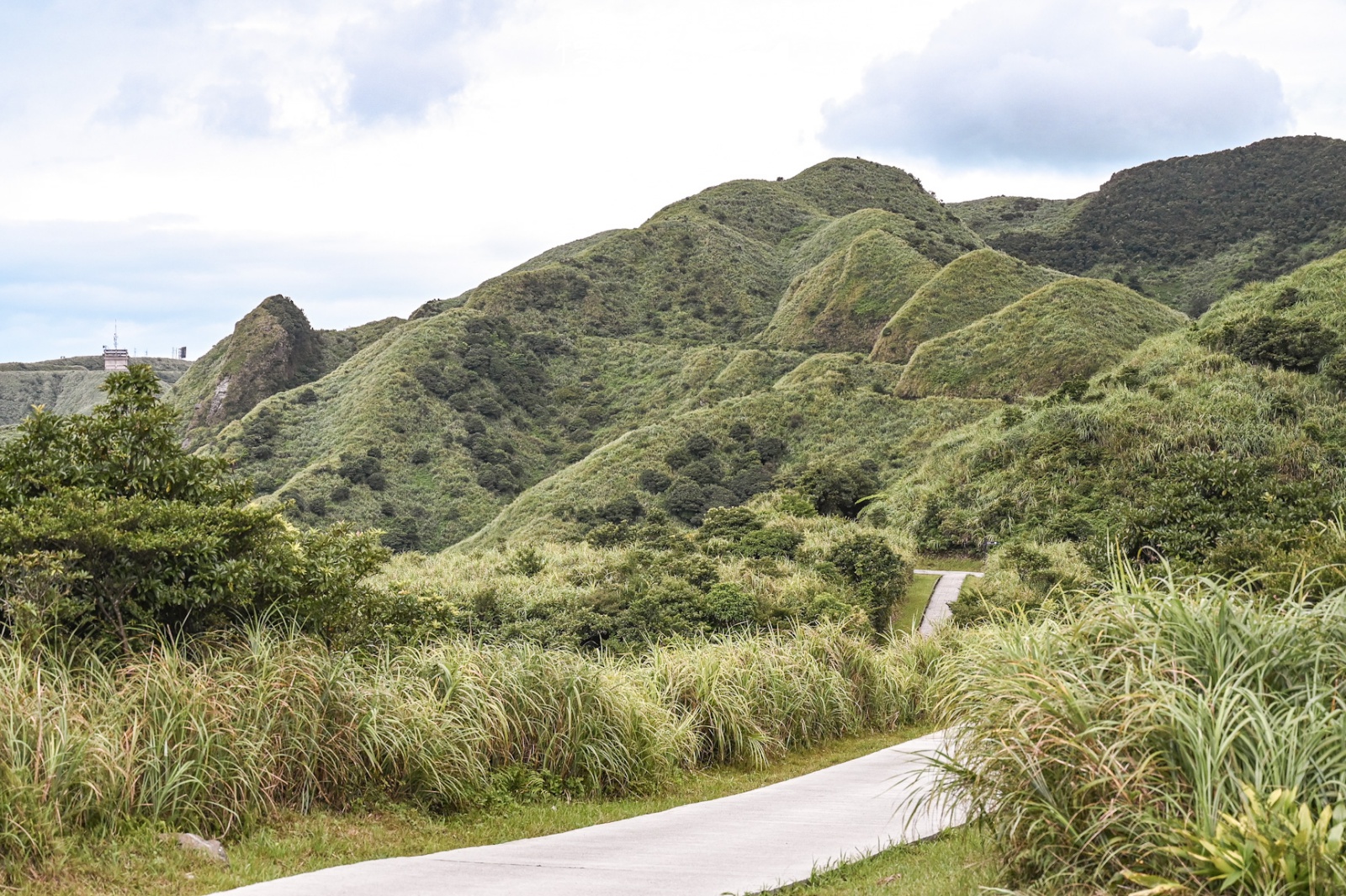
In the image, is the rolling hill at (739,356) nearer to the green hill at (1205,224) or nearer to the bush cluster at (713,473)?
the bush cluster at (713,473)

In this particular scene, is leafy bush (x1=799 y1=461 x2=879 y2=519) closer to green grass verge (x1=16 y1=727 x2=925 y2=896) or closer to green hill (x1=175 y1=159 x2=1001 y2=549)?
green hill (x1=175 y1=159 x2=1001 y2=549)

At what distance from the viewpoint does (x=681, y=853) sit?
6293 mm

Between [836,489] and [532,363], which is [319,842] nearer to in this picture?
[836,489]

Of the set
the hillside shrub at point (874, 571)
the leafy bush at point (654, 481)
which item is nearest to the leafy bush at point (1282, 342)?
the hillside shrub at point (874, 571)

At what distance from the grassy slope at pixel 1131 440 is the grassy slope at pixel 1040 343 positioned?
1293 cm

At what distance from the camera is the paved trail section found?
5434 mm

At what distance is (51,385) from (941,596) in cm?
13122

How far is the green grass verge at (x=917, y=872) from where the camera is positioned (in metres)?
5.20

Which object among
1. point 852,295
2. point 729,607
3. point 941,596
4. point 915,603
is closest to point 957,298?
point 852,295

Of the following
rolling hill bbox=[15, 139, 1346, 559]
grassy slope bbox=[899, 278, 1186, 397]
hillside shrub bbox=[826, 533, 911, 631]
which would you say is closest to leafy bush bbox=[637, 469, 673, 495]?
rolling hill bbox=[15, 139, 1346, 559]

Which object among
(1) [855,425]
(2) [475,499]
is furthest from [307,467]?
(1) [855,425]

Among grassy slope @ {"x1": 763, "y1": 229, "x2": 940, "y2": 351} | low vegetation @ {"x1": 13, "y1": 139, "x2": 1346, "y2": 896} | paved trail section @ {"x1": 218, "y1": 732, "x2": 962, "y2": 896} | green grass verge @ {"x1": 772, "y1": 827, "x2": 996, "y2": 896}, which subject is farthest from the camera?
grassy slope @ {"x1": 763, "y1": 229, "x2": 940, "y2": 351}

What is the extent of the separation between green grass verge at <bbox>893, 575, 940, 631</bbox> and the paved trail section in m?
12.4

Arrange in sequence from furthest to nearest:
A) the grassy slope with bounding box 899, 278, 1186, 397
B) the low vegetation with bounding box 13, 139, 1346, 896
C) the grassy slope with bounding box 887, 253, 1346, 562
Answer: the grassy slope with bounding box 899, 278, 1186, 397 < the grassy slope with bounding box 887, 253, 1346, 562 < the low vegetation with bounding box 13, 139, 1346, 896
